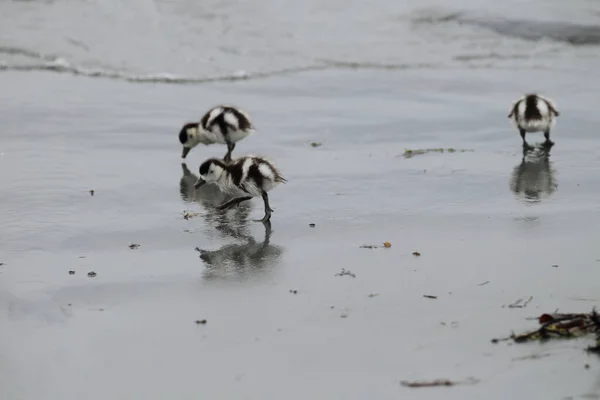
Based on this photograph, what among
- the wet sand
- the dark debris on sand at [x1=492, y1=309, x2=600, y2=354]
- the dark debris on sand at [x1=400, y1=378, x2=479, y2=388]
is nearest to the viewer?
the dark debris on sand at [x1=400, y1=378, x2=479, y2=388]

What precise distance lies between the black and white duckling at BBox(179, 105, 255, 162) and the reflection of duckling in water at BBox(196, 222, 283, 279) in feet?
8.22

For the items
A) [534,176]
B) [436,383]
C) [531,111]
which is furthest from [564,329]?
[531,111]

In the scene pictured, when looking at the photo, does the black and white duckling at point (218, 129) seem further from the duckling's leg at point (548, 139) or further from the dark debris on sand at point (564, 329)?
the dark debris on sand at point (564, 329)

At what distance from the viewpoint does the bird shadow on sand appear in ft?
18.2

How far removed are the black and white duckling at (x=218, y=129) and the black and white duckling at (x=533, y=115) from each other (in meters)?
2.21

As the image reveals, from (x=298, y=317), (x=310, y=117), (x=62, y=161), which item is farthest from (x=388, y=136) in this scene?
(x=298, y=317)

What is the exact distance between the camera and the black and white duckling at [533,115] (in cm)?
841

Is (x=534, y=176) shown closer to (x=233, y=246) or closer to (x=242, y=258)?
(x=233, y=246)

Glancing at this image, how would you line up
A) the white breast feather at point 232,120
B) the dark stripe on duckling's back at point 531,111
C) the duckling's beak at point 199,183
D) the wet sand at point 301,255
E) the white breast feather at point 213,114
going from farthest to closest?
the white breast feather at point 213,114 → the white breast feather at point 232,120 → the dark stripe on duckling's back at point 531,111 → the duckling's beak at point 199,183 → the wet sand at point 301,255

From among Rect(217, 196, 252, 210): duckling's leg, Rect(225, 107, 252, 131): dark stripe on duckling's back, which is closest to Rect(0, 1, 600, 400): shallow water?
Rect(217, 196, 252, 210): duckling's leg

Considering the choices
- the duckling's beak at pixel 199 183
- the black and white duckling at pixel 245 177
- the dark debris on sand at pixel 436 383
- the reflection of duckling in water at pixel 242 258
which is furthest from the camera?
the duckling's beak at pixel 199 183

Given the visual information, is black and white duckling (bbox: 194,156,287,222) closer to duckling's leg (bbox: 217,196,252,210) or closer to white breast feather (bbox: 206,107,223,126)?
duckling's leg (bbox: 217,196,252,210)

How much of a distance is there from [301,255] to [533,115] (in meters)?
3.37

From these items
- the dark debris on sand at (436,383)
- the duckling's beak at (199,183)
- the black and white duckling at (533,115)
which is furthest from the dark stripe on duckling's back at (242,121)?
the dark debris on sand at (436,383)
